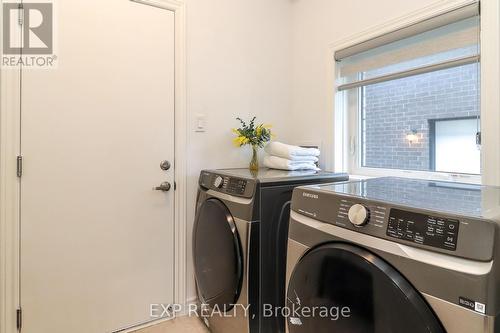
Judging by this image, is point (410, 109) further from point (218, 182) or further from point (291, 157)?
point (218, 182)

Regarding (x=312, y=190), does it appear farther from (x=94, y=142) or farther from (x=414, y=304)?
(x=94, y=142)

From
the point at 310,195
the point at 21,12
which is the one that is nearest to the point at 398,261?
the point at 310,195

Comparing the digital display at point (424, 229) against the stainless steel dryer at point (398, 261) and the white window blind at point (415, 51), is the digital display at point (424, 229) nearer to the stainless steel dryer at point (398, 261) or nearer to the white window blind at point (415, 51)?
the stainless steel dryer at point (398, 261)

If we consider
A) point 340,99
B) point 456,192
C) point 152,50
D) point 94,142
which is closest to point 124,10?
point 152,50

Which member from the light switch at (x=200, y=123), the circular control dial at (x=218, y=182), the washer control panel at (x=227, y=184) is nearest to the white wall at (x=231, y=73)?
the light switch at (x=200, y=123)

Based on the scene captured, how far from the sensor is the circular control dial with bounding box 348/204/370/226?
78 centimetres

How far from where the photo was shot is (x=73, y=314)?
5.36 feet

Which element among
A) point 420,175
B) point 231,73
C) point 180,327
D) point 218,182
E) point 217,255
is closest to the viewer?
point 217,255

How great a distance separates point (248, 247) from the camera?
51.3 inches

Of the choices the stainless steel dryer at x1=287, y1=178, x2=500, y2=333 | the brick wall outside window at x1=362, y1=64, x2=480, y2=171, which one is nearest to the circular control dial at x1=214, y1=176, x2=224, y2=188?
the stainless steel dryer at x1=287, y1=178, x2=500, y2=333

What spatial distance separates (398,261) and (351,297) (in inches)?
7.0

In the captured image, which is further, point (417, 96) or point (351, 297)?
point (417, 96)

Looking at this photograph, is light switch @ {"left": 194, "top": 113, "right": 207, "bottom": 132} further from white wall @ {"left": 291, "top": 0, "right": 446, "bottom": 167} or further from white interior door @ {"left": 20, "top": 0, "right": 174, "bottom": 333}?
white wall @ {"left": 291, "top": 0, "right": 446, "bottom": 167}

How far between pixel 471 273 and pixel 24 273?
192 centimetres
